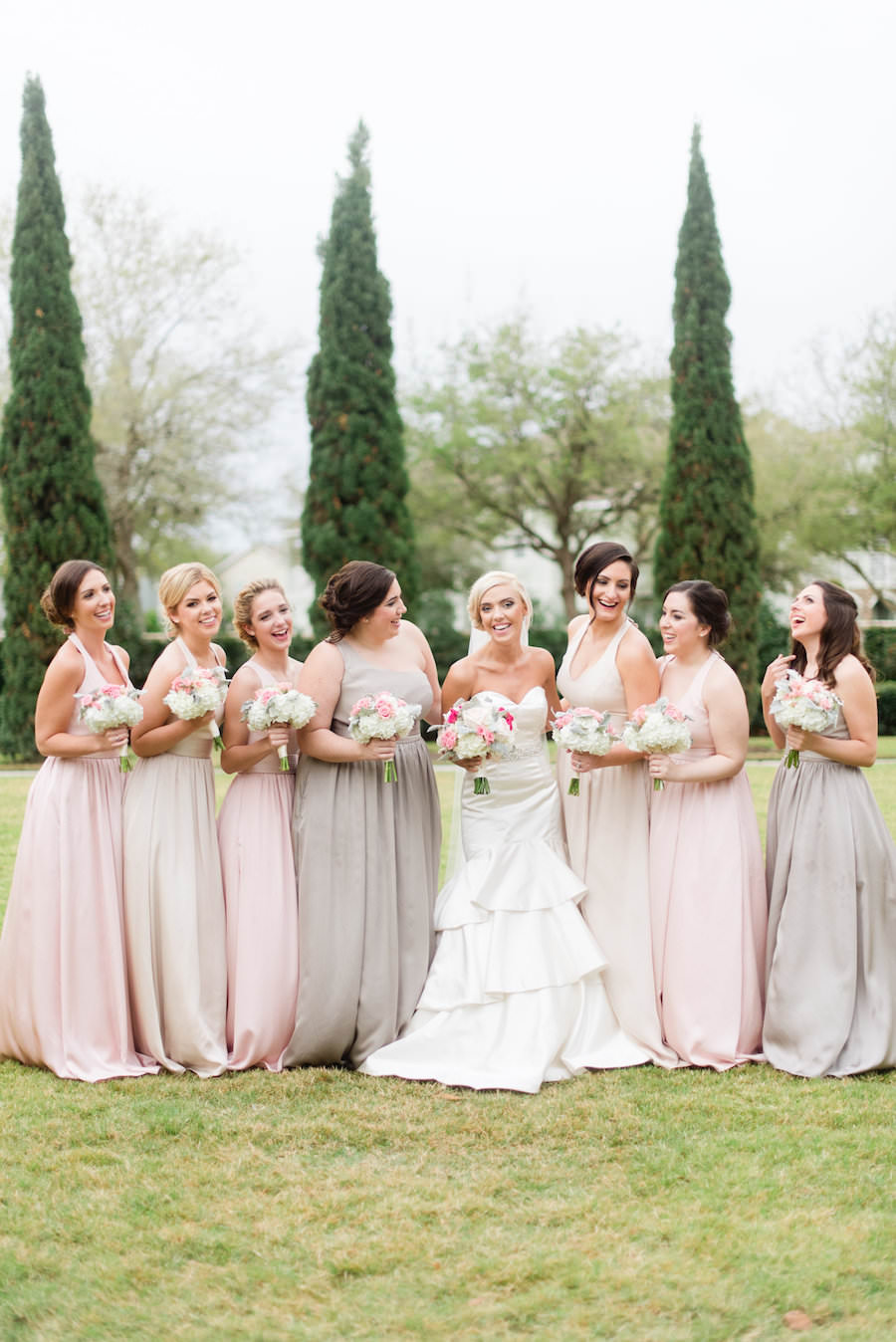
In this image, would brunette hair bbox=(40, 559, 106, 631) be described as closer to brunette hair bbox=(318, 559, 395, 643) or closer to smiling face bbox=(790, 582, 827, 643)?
brunette hair bbox=(318, 559, 395, 643)

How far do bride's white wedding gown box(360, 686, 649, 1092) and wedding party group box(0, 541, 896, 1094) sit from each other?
0.01m

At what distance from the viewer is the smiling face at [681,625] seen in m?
6.00

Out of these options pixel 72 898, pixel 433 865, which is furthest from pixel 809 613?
pixel 72 898

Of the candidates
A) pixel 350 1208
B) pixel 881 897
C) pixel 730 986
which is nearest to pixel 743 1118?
pixel 730 986

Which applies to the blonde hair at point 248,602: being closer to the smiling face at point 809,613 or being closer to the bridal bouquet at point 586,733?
the bridal bouquet at point 586,733

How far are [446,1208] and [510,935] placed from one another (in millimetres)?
1776

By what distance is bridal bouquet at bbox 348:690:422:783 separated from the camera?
18.5ft

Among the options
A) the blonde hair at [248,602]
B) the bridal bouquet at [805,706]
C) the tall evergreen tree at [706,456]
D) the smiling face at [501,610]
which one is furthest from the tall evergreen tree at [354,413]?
the bridal bouquet at [805,706]

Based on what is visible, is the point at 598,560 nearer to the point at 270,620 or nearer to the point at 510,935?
the point at 270,620

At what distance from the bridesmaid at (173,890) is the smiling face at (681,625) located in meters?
→ 2.17

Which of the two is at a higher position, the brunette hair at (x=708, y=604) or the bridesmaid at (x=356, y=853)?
the brunette hair at (x=708, y=604)

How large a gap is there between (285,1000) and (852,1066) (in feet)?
8.61

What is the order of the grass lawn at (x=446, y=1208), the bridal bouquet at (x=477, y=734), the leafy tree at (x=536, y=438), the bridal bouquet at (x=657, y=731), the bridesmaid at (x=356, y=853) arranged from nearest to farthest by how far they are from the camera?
the grass lawn at (x=446, y=1208) → the bridal bouquet at (x=657, y=731) → the bridal bouquet at (x=477, y=734) → the bridesmaid at (x=356, y=853) → the leafy tree at (x=536, y=438)

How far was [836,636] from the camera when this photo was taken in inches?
233
